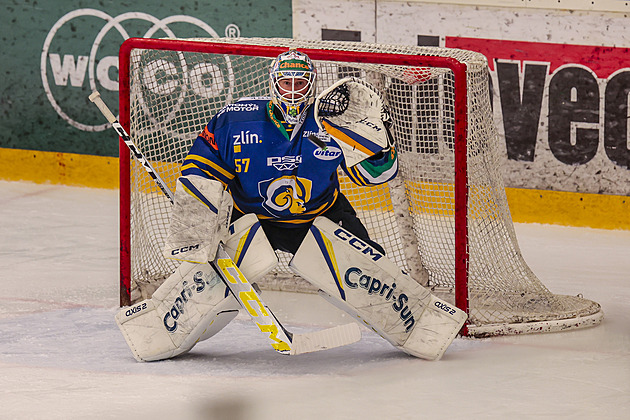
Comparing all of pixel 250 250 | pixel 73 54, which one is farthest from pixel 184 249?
pixel 73 54

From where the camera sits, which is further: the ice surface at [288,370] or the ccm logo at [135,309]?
the ccm logo at [135,309]

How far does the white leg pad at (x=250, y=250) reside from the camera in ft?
12.4

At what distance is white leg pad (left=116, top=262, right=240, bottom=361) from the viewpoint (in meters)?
3.79

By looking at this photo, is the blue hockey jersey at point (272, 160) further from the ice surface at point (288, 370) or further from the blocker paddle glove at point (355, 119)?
the ice surface at point (288, 370)

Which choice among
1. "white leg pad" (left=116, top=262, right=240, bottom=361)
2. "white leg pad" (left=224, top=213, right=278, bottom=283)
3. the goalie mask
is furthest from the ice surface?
the goalie mask

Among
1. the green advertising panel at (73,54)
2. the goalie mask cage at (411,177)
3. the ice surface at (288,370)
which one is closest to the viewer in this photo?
the ice surface at (288,370)

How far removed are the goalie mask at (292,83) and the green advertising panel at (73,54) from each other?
2617 mm

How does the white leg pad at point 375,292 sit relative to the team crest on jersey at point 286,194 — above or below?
below

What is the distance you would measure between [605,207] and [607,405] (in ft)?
7.69

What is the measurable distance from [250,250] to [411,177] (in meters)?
1.28

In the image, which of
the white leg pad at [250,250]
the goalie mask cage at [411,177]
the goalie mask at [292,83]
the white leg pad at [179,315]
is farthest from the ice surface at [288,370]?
the goalie mask at [292,83]

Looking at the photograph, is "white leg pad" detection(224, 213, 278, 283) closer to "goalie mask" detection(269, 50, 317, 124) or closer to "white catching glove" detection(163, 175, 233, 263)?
"white catching glove" detection(163, 175, 233, 263)

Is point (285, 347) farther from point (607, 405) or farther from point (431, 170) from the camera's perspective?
point (431, 170)

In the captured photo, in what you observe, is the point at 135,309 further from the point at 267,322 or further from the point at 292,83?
the point at 292,83
